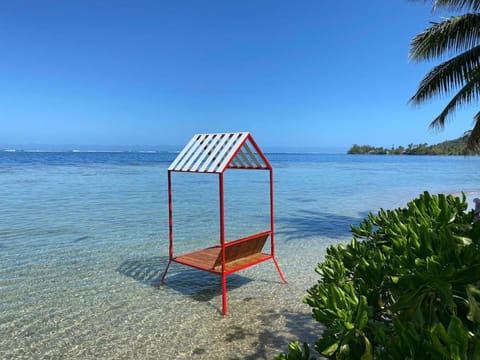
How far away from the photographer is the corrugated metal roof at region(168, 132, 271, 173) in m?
5.29

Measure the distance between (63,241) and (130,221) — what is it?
2855 millimetres

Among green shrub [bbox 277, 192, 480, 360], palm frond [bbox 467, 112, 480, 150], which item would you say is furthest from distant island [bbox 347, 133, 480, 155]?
green shrub [bbox 277, 192, 480, 360]

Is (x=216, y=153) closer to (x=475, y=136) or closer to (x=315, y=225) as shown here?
(x=315, y=225)

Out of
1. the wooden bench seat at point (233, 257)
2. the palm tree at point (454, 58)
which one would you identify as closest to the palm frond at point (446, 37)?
the palm tree at point (454, 58)

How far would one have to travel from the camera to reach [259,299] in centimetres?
570

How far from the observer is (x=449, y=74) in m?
10.3

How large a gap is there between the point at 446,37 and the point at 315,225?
660 cm

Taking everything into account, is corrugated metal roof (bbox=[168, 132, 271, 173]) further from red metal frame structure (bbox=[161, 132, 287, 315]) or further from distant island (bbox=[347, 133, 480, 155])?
distant island (bbox=[347, 133, 480, 155])

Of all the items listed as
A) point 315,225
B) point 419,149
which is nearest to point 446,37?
point 315,225

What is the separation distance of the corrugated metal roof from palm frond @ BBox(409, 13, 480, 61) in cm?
727

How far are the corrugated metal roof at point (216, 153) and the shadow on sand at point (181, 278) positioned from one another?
2087mm

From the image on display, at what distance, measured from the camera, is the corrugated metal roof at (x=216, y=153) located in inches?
208

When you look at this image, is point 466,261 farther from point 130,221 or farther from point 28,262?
point 130,221

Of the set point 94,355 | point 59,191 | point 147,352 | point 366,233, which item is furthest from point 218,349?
point 59,191
